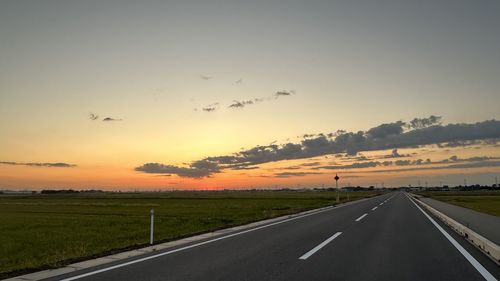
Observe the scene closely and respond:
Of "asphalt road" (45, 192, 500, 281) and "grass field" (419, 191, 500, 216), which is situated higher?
"asphalt road" (45, 192, 500, 281)

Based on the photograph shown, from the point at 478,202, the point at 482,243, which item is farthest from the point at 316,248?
the point at 478,202

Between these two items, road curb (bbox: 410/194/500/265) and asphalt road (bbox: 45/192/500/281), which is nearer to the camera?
asphalt road (bbox: 45/192/500/281)

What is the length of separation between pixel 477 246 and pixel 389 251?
128 inches

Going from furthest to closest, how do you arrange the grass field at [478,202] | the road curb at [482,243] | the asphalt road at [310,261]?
1. the grass field at [478,202]
2. the road curb at [482,243]
3. the asphalt road at [310,261]

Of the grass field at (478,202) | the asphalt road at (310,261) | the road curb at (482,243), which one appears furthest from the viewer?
the grass field at (478,202)

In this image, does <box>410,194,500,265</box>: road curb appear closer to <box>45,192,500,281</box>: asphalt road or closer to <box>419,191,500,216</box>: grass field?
<box>45,192,500,281</box>: asphalt road

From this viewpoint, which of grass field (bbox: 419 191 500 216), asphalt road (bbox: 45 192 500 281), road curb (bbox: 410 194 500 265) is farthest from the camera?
grass field (bbox: 419 191 500 216)

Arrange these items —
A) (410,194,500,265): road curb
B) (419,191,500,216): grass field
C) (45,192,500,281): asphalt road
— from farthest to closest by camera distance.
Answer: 1. (419,191,500,216): grass field
2. (410,194,500,265): road curb
3. (45,192,500,281): asphalt road

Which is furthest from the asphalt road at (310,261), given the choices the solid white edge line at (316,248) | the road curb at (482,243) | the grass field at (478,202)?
the grass field at (478,202)

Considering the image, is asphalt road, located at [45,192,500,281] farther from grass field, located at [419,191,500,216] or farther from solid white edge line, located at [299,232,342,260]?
grass field, located at [419,191,500,216]

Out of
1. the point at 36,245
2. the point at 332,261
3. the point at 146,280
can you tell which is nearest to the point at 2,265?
the point at 36,245

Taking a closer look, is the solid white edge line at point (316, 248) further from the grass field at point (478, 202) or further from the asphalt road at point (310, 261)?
the grass field at point (478, 202)

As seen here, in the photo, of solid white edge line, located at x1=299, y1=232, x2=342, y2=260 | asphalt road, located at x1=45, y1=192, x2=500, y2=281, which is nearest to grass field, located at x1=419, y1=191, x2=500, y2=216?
solid white edge line, located at x1=299, y1=232, x2=342, y2=260

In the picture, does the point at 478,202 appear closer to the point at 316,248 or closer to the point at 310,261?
the point at 316,248
